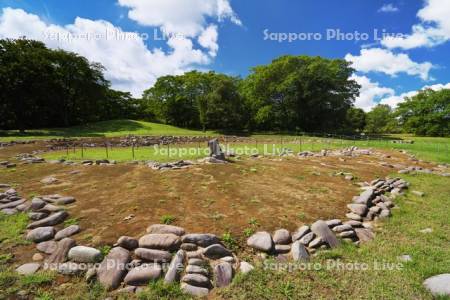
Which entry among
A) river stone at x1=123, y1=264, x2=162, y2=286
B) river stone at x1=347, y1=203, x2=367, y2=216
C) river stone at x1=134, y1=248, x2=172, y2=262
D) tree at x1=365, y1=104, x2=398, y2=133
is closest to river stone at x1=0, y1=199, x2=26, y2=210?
river stone at x1=134, y1=248, x2=172, y2=262

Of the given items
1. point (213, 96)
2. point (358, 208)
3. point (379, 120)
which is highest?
point (213, 96)

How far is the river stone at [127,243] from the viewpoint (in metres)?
4.00

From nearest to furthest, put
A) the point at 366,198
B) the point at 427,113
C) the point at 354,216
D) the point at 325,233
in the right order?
the point at 325,233, the point at 354,216, the point at 366,198, the point at 427,113

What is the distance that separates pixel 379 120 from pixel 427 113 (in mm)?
17678

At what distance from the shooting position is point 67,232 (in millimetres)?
4426

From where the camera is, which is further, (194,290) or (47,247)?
(47,247)

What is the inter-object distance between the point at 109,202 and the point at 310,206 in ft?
16.8

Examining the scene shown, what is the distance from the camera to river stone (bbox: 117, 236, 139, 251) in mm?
3996

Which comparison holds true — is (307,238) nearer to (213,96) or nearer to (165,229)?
(165,229)

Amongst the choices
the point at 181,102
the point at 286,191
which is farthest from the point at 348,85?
the point at 286,191

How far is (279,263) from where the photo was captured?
3812mm

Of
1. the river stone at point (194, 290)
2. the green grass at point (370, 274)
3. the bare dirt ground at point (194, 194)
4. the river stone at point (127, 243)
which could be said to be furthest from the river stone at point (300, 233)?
the river stone at point (127, 243)

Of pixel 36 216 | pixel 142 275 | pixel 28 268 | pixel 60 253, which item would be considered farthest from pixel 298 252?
pixel 36 216

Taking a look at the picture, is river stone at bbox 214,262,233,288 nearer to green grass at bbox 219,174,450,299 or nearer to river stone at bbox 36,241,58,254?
green grass at bbox 219,174,450,299
